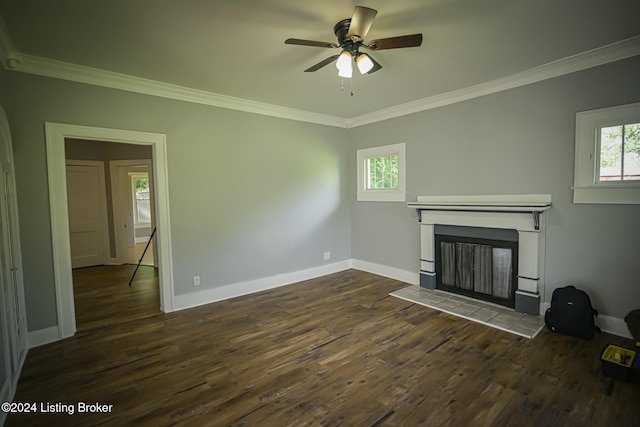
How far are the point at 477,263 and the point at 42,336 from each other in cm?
500

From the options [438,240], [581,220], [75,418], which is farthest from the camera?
[438,240]

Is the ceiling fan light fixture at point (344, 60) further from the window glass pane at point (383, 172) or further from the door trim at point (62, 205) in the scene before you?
the window glass pane at point (383, 172)

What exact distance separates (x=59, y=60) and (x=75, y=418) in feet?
10.3

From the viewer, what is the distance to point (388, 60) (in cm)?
301

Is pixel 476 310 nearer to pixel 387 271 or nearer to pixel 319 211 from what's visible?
pixel 387 271

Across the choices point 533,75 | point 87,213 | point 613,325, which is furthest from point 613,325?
point 87,213

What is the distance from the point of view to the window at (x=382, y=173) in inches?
191

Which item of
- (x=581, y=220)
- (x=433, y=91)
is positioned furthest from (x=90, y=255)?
(x=581, y=220)

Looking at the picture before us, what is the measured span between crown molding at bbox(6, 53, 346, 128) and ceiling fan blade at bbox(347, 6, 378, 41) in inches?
95.2

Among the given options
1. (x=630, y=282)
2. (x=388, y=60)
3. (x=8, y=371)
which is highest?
(x=388, y=60)

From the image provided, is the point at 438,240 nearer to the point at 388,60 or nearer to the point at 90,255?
the point at 388,60

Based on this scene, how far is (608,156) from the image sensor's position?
3.01 m

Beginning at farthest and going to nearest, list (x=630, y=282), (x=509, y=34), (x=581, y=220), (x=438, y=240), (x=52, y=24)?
(x=438, y=240), (x=581, y=220), (x=630, y=282), (x=509, y=34), (x=52, y=24)

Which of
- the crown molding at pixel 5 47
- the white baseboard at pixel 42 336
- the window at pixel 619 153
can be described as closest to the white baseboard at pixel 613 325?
the window at pixel 619 153
